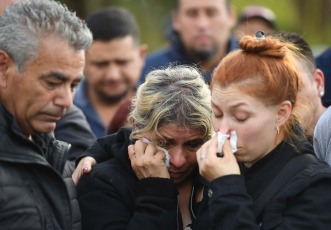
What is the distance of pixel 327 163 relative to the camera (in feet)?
11.9

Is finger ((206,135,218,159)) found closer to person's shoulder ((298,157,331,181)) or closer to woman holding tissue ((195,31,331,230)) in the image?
woman holding tissue ((195,31,331,230))

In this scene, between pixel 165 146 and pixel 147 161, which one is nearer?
pixel 147 161

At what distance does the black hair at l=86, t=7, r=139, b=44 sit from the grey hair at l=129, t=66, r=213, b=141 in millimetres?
2921

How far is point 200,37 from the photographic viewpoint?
758 centimetres

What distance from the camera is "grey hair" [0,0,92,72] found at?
3.41 m

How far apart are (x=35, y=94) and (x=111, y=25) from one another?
378 cm

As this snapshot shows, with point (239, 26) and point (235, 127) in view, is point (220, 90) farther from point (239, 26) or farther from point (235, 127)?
point (239, 26)

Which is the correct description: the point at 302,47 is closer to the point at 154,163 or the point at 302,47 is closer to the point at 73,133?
the point at 154,163

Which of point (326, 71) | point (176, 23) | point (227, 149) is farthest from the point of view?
point (176, 23)

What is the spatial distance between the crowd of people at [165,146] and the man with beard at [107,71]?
2.73m

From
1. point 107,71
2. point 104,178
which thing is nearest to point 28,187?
point 104,178

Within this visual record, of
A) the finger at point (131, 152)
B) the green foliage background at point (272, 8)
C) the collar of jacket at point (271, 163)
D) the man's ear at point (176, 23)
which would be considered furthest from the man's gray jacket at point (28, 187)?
the green foliage background at point (272, 8)

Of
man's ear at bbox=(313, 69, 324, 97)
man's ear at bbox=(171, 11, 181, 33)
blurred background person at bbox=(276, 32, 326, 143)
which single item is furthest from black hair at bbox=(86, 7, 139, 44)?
man's ear at bbox=(313, 69, 324, 97)

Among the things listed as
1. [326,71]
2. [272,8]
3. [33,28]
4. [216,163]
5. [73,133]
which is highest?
[33,28]
